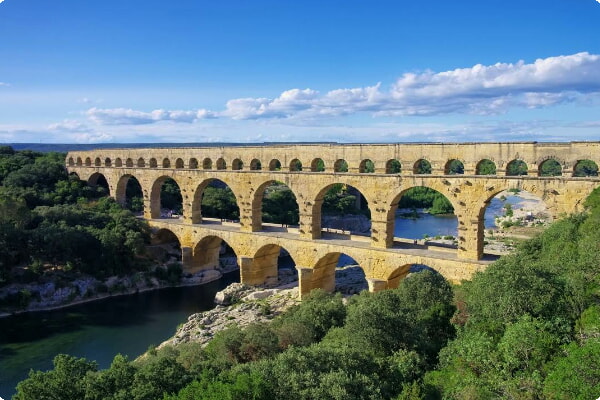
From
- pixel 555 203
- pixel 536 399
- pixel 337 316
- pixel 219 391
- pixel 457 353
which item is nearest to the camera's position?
pixel 536 399

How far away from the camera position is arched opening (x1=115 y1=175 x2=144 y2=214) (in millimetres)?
32281

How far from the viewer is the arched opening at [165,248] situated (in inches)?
1119

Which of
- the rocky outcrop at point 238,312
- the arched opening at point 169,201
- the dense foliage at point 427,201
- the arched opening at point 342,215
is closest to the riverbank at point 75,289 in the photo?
the rocky outcrop at point 238,312

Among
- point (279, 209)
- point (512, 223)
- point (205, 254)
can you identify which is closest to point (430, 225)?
point (512, 223)

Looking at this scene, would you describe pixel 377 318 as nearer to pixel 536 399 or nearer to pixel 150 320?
pixel 536 399

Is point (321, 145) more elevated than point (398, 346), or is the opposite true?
point (321, 145)

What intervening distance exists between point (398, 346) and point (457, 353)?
1.52 meters

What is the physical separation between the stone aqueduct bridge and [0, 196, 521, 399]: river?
2926 millimetres

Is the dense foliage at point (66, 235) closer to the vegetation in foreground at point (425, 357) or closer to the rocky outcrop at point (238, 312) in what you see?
the rocky outcrop at point (238, 312)

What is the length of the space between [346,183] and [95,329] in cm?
1190

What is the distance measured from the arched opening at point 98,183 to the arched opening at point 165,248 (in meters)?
7.54

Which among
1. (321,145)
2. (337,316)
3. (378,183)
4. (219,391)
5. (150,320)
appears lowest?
(150,320)

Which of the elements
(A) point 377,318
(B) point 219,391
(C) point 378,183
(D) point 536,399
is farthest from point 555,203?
(B) point 219,391

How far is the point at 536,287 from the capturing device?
33.0ft
